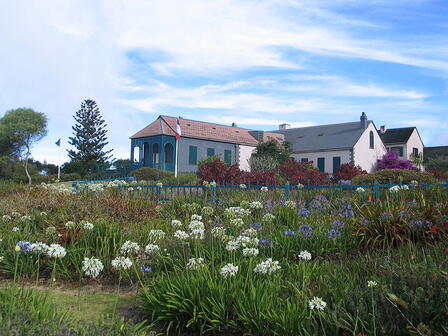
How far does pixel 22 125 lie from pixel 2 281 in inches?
1711

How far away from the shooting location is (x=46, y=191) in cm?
1051

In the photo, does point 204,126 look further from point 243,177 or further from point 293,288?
point 293,288

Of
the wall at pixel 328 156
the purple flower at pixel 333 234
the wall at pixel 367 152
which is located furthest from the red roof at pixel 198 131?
the purple flower at pixel 333 234

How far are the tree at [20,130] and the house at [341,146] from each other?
29.0 metres

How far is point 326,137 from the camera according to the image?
3847 cm

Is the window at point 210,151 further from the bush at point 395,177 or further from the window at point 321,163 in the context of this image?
the bush at point 395,177

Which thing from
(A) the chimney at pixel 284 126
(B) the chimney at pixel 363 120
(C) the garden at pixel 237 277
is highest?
(A) the chimney at pixel 284 126

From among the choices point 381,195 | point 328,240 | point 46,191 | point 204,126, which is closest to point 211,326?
point 328,240

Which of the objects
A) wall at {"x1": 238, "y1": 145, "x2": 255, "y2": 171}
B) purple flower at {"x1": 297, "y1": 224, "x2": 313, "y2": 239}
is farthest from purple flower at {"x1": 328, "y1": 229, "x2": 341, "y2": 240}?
wall at {"x1": 238, "y1": 145, "x2": 255, "y2": 171}

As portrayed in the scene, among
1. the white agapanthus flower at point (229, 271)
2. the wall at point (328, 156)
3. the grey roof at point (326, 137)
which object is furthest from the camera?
the grey roof at point (326, 137)

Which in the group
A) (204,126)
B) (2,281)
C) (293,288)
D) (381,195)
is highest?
(204,126)

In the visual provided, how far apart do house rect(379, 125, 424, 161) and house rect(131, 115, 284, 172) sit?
1618cm

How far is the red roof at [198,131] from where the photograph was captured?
3234cm

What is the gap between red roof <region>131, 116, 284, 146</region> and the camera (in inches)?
1273
